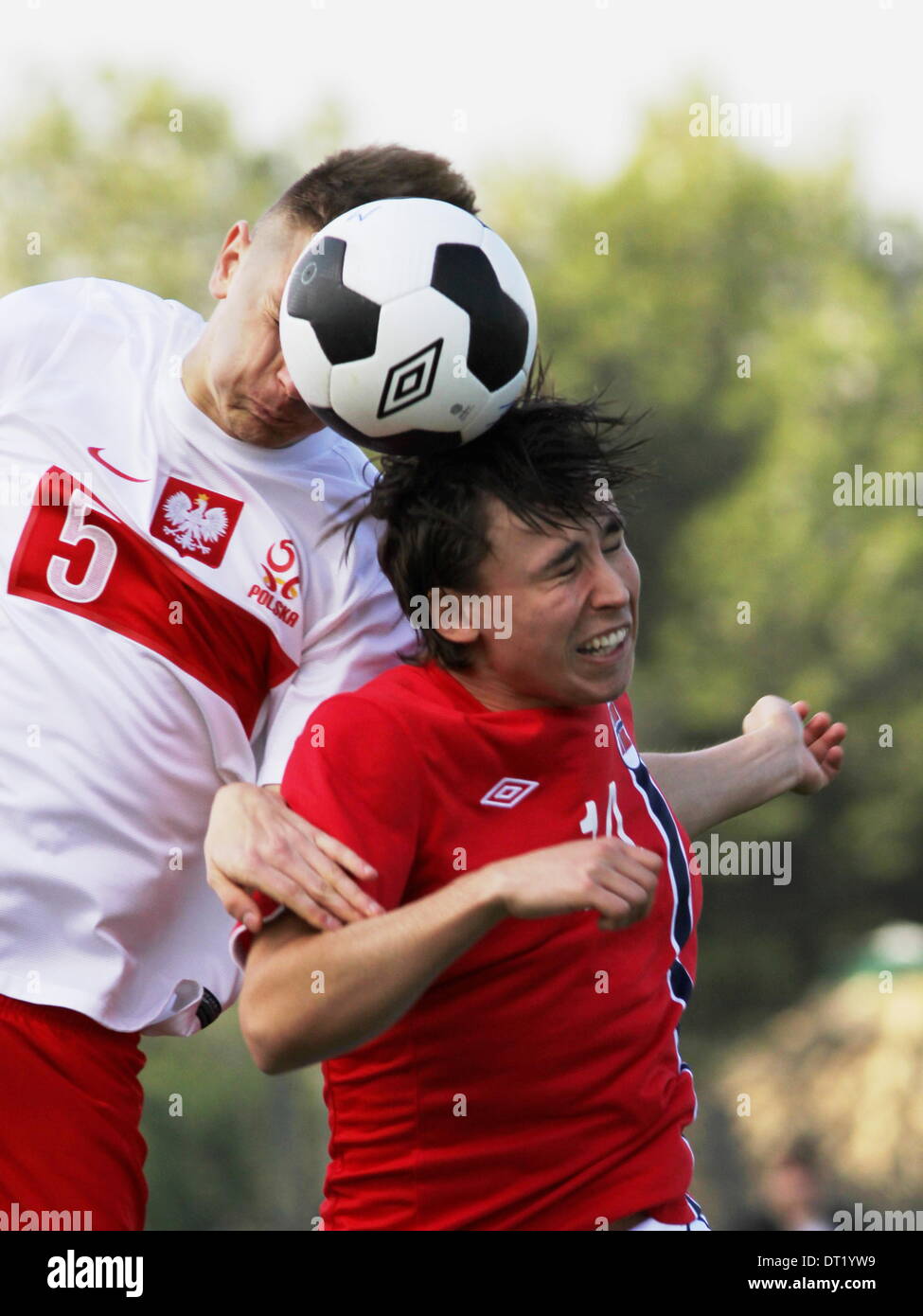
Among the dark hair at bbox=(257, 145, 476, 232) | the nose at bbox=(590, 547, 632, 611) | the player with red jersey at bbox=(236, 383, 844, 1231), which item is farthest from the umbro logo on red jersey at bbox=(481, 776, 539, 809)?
the dark hair at bbox=(257, 145, 476, 232)

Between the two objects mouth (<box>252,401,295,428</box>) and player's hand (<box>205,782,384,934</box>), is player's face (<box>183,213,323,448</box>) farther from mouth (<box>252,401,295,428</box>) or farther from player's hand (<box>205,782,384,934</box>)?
player's hand (<box>205,782,384,934</box>)

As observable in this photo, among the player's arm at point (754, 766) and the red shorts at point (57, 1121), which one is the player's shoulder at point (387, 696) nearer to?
the player's arm at point (754, 766)

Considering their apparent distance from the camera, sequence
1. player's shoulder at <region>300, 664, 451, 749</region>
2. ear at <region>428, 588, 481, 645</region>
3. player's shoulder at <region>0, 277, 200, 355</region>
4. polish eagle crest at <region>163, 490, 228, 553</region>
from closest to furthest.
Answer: player's shoulder at <region>300, 664, 451, 749</region>, ear at <region>428, 588, 481, 645</region>, polish eagle crest at <region>163, 490, 228, 553</region>, player's shoulder at <region>0, 277, 200, 355</region>

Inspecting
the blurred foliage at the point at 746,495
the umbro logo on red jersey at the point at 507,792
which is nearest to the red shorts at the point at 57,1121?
the umbro logo on red jersey at the point at 507,792

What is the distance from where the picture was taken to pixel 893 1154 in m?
14.6

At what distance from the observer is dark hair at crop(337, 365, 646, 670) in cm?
344

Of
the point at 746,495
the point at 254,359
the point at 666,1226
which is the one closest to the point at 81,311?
the point at 254,359

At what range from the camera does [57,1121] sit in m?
3.79

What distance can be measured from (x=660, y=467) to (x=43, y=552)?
1498mm

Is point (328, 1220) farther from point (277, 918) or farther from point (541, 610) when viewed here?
point (541, 610)

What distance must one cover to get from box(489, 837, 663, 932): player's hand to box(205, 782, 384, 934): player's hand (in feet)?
0.88

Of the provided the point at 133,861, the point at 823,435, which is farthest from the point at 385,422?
the point at 823,435

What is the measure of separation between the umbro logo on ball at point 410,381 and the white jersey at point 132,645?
0.52m

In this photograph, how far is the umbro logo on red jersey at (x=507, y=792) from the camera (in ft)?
11.0
